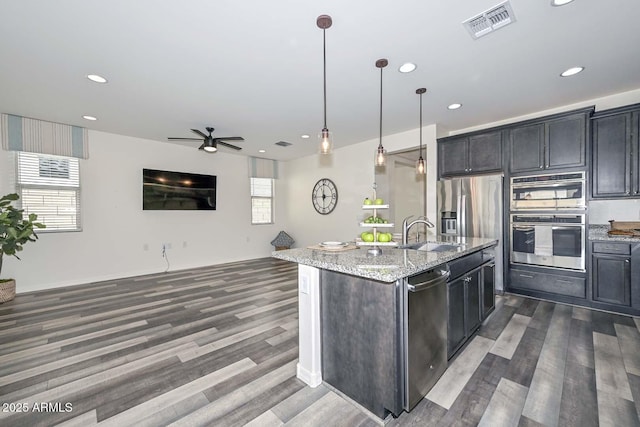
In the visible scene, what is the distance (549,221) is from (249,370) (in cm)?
400

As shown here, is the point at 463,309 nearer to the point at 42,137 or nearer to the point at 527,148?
the point at 527,148

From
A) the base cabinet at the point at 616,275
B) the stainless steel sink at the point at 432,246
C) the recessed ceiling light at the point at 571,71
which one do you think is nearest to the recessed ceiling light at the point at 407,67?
the recessed ceiling light at the point at 571,71

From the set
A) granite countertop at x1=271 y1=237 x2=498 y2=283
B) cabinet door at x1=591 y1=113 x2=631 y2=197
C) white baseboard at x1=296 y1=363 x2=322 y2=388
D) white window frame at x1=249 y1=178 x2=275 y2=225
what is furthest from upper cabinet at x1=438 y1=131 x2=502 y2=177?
white window frame at x1=249 y1=178 x2=275 y2=225

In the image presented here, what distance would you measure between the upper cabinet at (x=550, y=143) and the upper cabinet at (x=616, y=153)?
0.15 m

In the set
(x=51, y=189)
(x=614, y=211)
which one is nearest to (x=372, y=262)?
(x=614, y=211)

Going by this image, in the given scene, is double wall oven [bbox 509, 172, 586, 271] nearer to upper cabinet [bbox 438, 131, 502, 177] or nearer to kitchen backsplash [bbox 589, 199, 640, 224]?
upper cabinet [bbox 438, 131, 502, 177]

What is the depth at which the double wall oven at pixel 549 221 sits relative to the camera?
3410 mm

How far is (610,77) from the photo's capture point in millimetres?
3070

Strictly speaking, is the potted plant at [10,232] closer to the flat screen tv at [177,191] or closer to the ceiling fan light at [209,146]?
the flat screen tv at [177,191]

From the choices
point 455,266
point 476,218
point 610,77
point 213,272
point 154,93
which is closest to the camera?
point 455,266

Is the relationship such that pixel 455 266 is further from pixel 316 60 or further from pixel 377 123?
pixel 377 123

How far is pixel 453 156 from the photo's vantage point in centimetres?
450

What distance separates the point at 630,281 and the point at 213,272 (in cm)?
621

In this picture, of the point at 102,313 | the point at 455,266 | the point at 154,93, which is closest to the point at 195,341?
the point at 102,313
